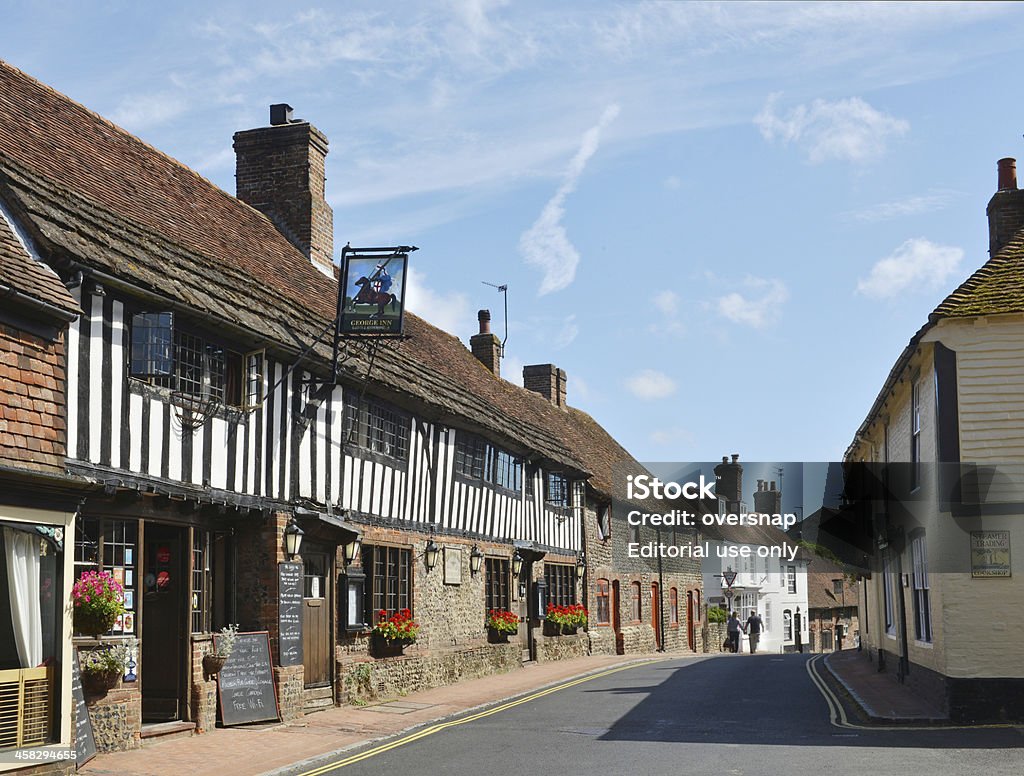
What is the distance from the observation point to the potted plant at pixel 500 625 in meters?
24.6

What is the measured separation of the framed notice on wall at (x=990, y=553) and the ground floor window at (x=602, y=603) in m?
20.0

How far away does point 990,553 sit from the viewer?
15.0 meters

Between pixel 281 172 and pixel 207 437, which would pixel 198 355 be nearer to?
pixel 207 437

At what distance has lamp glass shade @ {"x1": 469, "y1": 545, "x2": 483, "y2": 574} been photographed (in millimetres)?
23625

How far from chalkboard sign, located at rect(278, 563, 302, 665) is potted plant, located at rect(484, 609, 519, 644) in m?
8.80

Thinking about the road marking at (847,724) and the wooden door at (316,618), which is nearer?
the road marking at (847,724)

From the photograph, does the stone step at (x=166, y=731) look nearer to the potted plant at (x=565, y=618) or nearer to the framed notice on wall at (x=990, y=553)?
the framed notice on wall at (x=990, y=553)

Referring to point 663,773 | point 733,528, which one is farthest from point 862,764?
point 733,528

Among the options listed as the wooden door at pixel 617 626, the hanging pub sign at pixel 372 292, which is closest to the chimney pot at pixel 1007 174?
the hanging pub sign at pixel 372 292

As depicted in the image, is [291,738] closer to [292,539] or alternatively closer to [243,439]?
[292,539]

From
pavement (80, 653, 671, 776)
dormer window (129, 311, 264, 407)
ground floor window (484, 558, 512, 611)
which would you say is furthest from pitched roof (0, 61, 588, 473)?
pavement (80, 653, 671, 776)

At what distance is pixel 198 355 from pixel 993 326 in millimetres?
10068

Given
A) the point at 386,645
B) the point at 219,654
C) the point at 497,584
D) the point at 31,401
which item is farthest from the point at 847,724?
the point at 497,584

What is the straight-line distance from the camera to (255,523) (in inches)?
616
